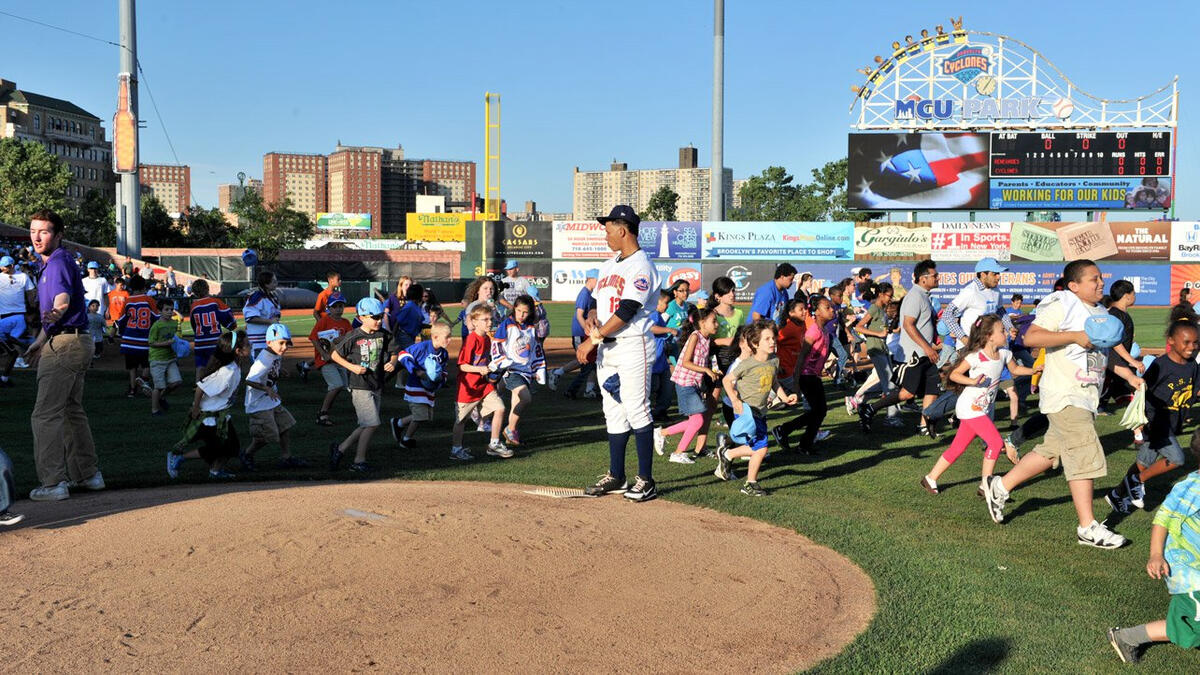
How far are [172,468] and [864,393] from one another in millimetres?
7632

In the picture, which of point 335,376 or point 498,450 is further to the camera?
point 335,376

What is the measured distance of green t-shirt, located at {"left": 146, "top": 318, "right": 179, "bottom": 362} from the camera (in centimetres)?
1184

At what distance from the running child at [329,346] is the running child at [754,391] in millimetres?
4157

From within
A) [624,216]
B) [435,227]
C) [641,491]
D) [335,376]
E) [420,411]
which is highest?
[435,227]

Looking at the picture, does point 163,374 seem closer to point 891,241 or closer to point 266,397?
point 266,397

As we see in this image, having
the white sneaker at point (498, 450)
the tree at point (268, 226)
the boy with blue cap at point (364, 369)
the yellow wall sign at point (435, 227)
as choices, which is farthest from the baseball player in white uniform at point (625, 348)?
the yellow wall sign at point (435, 227)

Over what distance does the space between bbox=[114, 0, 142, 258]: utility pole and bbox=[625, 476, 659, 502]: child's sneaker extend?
28.8 meters

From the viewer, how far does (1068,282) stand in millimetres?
6461

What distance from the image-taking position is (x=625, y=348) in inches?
281

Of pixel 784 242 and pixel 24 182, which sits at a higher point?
pixel 24 182

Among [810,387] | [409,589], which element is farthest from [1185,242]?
[409,589]

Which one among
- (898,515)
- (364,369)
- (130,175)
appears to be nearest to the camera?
(898,515)

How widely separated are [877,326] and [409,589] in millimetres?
8617

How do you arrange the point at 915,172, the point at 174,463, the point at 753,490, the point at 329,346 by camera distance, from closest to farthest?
1. the point at 753,490
2. the point at 174,463
3. the point at 329,346
4. the point at 915,172
